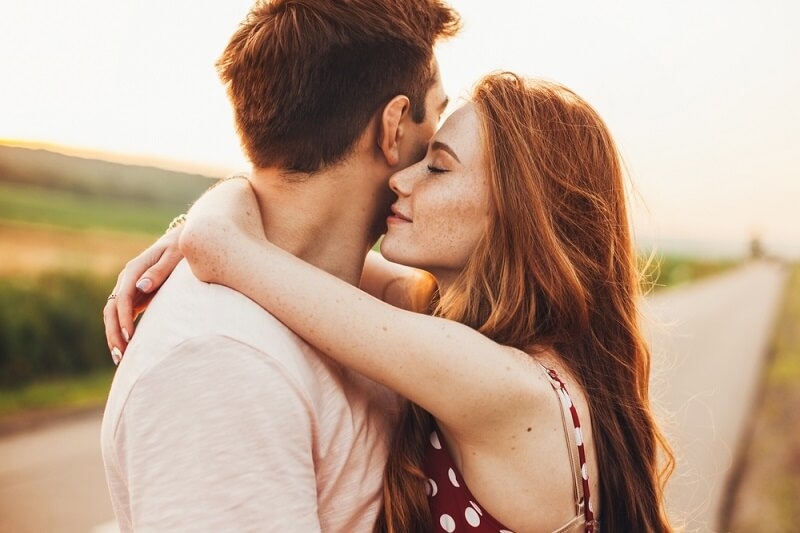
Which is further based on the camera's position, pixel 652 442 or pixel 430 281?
pixel 430 281

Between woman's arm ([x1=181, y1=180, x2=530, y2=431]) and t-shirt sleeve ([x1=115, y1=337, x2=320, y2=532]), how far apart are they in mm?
253

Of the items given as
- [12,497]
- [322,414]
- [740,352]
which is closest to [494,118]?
[322,414]

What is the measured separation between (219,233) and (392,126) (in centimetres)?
62

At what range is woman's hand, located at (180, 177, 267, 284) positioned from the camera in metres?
1.84

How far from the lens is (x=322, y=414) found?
5.79ft

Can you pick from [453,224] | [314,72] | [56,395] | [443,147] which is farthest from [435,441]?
[56,395]

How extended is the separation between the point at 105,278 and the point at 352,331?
11.1m

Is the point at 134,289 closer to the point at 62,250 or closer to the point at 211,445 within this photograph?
the point at 211,445

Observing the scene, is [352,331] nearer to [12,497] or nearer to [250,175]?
[250,175]

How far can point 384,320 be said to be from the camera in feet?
6.15

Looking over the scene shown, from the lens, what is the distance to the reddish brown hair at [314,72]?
6.70 feet

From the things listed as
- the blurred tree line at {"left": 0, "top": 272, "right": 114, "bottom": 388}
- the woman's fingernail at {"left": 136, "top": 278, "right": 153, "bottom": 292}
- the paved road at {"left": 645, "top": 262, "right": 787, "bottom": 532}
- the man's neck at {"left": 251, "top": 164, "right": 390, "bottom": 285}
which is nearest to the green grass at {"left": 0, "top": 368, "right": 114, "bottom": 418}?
the blurred tree line at {"left": 0, "top": 272, "right": 114, "bottom": 388}

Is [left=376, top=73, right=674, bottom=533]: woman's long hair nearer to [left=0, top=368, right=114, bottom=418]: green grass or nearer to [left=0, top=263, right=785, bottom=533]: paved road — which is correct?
[left=0, top=263, right=785, bottom=533]: paved road

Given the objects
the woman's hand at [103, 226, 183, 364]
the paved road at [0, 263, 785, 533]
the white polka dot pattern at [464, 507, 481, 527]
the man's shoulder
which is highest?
the man's shoulder
